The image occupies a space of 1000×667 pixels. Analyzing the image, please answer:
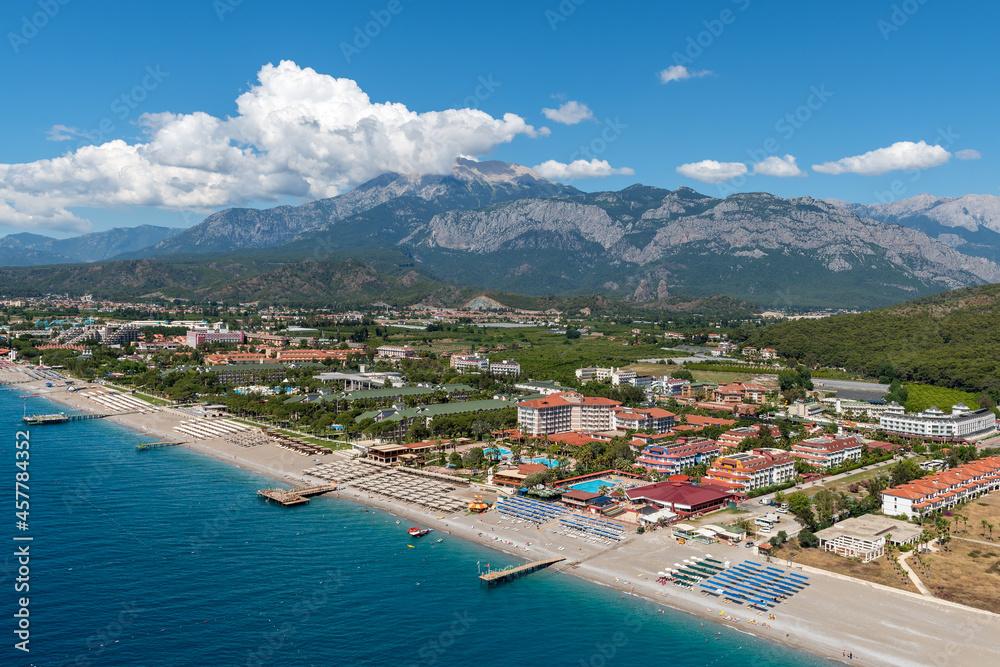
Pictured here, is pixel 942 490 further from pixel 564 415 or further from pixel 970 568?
pixel 564 415

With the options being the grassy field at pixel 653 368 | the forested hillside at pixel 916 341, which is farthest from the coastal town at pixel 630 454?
the forested hillside at pixel 916 341

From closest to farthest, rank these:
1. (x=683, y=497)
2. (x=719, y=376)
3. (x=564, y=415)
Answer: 1. (x=683, y=497)
2. (x=564, y=415)
3. (x=719, y=376)

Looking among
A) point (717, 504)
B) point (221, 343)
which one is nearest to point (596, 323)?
point (221, 343)

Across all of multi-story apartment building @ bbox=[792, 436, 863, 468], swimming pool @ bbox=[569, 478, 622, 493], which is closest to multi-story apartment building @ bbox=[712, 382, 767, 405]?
multi-story apartment building @ bbox=[792, 436, 863, 468]

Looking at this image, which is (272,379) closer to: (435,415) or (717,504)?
(435,415)

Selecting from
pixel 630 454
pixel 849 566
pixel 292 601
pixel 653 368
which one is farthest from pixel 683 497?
pixel 653 368

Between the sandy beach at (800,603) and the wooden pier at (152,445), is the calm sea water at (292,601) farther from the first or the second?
the wooden pier at (152,445)

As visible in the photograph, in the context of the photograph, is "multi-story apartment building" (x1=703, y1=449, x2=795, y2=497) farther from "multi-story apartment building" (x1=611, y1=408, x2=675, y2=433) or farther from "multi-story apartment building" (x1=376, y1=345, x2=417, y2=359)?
"multi-story apartment building" (x1=376, y1=345, x2=417, y2=359)
